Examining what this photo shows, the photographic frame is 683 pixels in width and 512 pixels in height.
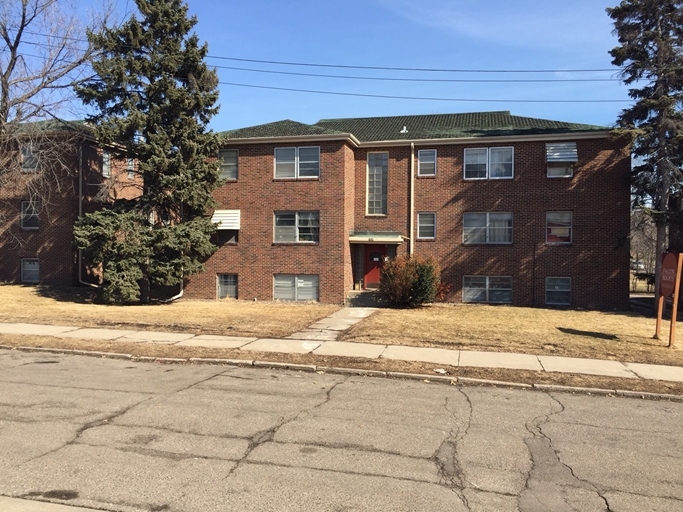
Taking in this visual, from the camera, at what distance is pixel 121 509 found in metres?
3.95

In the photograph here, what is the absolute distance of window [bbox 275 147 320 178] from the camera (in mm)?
22062

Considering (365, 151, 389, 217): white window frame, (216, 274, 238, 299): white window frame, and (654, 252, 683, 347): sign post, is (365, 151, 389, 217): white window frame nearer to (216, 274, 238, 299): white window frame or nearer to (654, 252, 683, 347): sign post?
(216, 274, 238, 299): white window frame

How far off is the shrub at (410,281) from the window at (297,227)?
3916 millimetres

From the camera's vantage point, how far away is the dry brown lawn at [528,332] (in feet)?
37.5

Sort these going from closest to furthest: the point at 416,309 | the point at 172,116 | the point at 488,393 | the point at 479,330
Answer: the point at 488,393, the point at 479,330, the point at 416,309, the point at 172,116

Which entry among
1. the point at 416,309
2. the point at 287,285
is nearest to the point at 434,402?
the point at 416,309

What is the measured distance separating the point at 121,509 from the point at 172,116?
18.8 m

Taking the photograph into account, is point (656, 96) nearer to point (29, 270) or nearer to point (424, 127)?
point (424, 127)

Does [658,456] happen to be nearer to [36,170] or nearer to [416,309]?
[416,309]

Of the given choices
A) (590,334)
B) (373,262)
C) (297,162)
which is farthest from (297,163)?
(590,334)

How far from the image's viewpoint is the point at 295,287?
22281 mm

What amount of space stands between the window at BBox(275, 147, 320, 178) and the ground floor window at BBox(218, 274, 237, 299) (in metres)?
4.85

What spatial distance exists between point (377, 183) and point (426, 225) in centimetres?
286

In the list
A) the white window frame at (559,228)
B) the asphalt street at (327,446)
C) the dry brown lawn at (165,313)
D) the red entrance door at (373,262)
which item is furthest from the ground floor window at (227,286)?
the asphalt street at (327,446)
